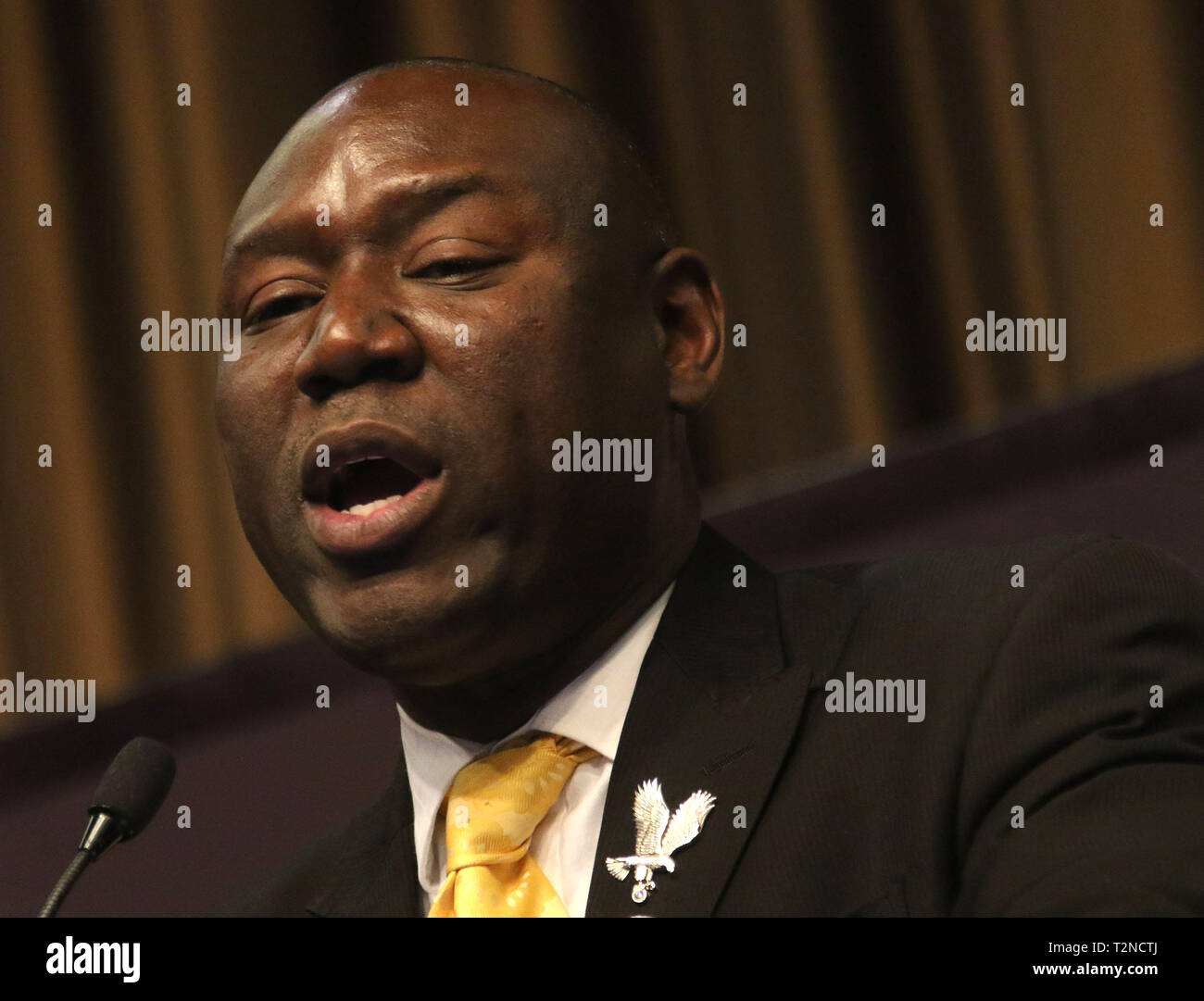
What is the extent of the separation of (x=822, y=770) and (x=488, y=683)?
287mm

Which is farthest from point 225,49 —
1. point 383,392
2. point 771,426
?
point 383,392

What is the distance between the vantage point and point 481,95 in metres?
1.43

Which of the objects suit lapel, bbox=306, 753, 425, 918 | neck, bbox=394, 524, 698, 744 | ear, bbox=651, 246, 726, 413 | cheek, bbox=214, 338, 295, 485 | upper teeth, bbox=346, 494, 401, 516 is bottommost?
suit lapel, bbox=306, 753, 425, 918

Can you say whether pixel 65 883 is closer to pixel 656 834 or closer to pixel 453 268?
Result: pixel 656 834

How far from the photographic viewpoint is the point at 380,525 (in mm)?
1259

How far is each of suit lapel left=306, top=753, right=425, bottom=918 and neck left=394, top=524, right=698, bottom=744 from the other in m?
0.13

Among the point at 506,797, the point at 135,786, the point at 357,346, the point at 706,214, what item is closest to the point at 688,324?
the point at 357,346

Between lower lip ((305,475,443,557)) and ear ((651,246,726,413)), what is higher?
ear ((651,246,726,413))

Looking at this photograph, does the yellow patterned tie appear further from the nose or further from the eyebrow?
the eyebrow

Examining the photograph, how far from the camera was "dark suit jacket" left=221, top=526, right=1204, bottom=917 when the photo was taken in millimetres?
1033

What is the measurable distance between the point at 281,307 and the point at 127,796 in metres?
0.41

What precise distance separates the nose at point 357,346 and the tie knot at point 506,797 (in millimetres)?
312

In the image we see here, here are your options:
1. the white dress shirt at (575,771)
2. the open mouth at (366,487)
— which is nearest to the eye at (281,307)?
the open mouth at (366,487)

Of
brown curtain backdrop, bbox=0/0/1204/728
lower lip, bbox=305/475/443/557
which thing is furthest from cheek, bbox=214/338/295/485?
brown curtain backdrop, bbox=0/0/1204/728
